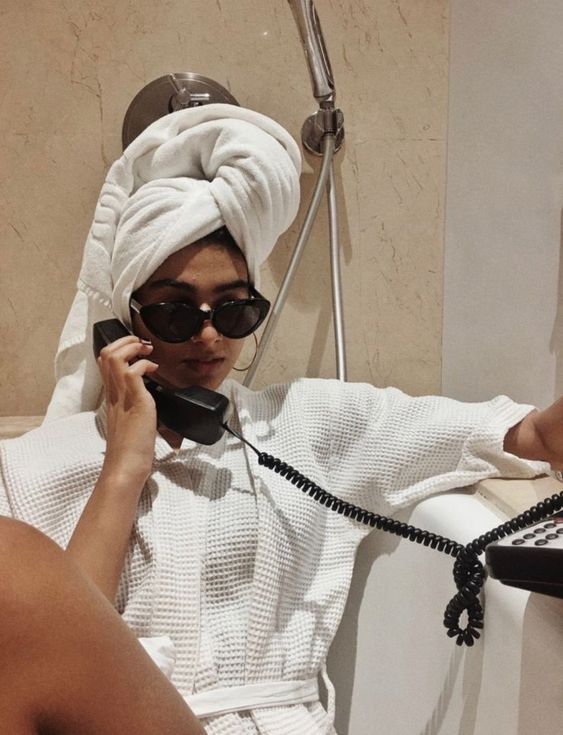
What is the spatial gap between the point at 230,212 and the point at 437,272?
666mm

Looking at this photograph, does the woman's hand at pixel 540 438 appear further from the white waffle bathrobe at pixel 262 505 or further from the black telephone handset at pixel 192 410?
the black telephone handset at pixel 192 410

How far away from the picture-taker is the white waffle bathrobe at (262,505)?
0.89 meters

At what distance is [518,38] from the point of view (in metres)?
1.32

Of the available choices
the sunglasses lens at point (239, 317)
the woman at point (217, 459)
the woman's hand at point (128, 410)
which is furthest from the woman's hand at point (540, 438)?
the woman's hand at point (128, 410)

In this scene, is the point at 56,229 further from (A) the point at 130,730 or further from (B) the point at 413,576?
(A) the point at 130,730

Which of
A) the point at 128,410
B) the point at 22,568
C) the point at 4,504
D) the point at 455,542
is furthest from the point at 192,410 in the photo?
the point at 22,568

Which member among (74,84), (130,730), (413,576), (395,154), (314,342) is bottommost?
(413,576)

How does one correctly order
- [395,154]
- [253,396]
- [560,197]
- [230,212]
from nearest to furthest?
[230,212] < [253,396] < [560,197] < [395,154]

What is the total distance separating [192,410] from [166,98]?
2.09 ft

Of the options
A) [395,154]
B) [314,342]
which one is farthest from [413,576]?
[395,154]

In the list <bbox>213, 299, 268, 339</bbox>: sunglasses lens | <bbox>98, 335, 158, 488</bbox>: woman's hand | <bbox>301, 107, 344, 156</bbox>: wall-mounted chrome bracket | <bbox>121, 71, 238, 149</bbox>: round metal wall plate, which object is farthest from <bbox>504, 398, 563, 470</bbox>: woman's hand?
<bbox>121, 71, 238, 149</bbox>: round metal wall plate

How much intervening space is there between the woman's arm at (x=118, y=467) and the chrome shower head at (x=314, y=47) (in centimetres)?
58

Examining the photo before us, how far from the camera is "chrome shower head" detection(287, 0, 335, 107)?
3.96ft

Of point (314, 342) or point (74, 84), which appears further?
point (314, 342)
